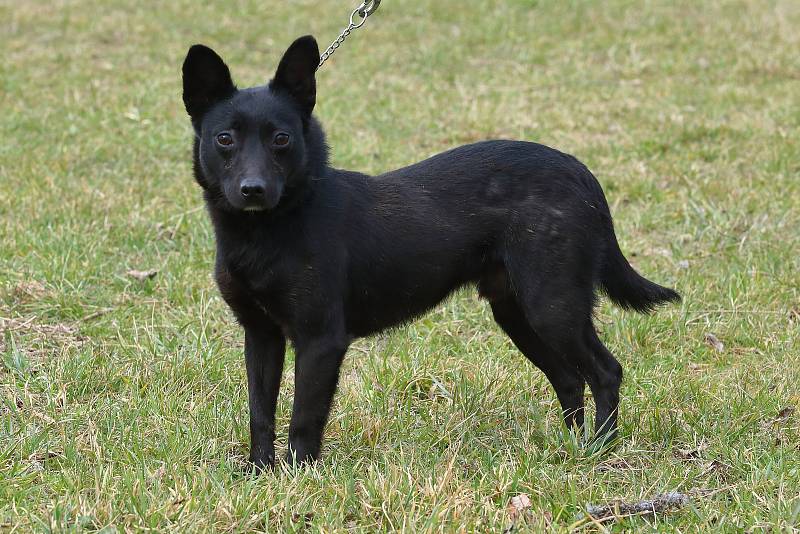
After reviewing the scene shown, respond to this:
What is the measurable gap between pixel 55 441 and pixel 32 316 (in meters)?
1.50

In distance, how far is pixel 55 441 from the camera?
388cm

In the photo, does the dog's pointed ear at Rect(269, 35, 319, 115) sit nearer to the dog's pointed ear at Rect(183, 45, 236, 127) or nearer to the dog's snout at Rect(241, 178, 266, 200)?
the dog's pointed ear at Rect(183, 45, 236, 127)

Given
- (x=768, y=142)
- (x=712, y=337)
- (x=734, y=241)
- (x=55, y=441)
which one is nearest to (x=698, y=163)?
(x=768, y=142)

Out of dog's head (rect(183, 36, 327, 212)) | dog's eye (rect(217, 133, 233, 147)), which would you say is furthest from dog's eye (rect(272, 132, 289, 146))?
dog's eye (rect(217, 133, 233, 147))

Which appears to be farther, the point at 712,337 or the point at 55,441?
the point at 712,337

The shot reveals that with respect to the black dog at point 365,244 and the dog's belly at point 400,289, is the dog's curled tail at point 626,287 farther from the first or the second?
the dog's belly at point 400,289

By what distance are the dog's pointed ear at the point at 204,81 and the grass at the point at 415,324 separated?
123cm

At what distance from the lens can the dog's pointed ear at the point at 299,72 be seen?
371 cm

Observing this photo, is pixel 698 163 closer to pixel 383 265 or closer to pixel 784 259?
pixel 784 259

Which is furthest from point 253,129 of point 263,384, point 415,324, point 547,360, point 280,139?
point 415,324

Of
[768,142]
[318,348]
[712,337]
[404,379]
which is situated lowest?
[768,142]

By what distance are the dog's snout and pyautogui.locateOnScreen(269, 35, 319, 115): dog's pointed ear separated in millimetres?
443

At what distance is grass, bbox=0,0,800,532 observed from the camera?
11.2ft

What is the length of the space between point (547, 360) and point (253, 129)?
5.19 ft
